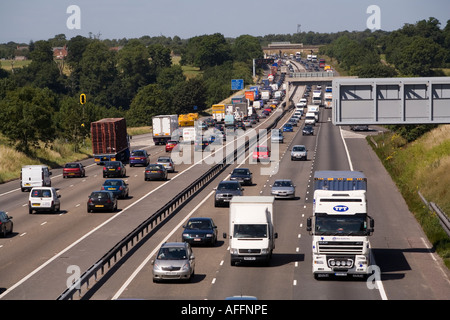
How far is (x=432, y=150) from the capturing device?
7238 centimetres

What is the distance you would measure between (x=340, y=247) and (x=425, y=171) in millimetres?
34589

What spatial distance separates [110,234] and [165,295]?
1351 centimetres

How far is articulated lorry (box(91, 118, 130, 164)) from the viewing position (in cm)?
7475

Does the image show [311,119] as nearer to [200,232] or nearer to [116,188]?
[116,188]

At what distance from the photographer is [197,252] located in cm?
3669

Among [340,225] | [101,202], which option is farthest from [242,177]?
[340,225]

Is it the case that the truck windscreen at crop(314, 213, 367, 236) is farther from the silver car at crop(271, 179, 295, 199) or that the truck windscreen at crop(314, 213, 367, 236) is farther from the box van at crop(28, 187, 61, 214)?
the silver car at crop(271, 179, 295, 199)

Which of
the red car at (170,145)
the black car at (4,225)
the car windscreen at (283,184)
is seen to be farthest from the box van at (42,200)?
the red car at (170,145)

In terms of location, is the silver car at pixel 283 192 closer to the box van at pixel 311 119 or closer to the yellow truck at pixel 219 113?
the box van at pixel 311 119

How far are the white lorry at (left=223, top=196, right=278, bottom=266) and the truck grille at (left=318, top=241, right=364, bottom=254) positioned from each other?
12.1 feet

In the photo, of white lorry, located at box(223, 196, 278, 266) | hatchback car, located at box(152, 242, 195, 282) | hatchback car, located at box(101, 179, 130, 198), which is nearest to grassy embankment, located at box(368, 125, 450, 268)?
white lorry, located at box(223, 196, 278, 266)

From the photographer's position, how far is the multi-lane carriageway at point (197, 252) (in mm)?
28516
